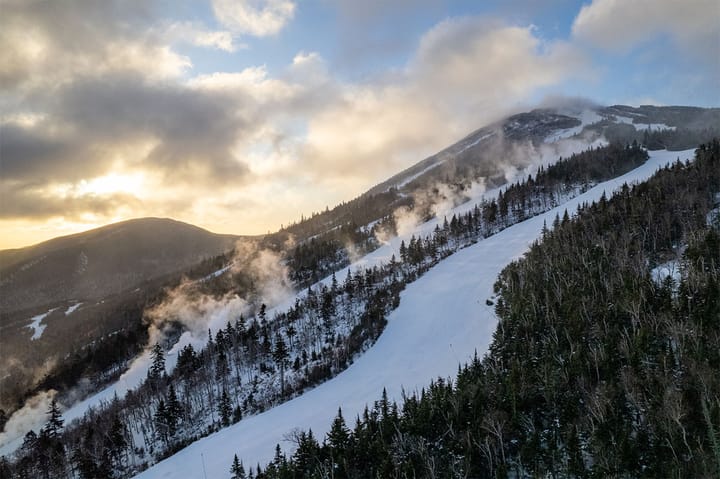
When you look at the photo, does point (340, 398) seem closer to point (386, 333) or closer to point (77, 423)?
point (386, 333)

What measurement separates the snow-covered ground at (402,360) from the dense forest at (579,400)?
9.61 meters

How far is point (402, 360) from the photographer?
239 feet

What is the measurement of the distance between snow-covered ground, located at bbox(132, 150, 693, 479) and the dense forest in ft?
31.5

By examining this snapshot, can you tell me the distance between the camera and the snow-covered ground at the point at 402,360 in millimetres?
54531

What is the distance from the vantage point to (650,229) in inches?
2832

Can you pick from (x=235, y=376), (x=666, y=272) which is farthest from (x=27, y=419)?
(x=666, y=272)

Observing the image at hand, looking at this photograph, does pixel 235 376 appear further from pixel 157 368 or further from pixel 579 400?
pixel 579 400

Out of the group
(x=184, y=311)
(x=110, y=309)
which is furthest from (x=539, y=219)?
(x=110, y=309)

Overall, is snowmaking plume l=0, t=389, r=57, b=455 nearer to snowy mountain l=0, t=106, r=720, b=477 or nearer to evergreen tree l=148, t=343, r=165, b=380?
snowy mountain l=0, t=106, r=720, b=477

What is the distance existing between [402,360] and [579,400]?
37.9m

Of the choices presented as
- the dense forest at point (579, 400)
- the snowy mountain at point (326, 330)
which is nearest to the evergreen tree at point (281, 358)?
the snowy mountain at point (326, 330)

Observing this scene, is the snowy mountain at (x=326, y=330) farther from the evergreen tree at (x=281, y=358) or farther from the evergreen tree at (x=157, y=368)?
the evergreen tree at (x=157, y=368)

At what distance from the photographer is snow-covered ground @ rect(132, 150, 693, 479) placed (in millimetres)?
54531

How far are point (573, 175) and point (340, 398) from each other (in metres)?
149
